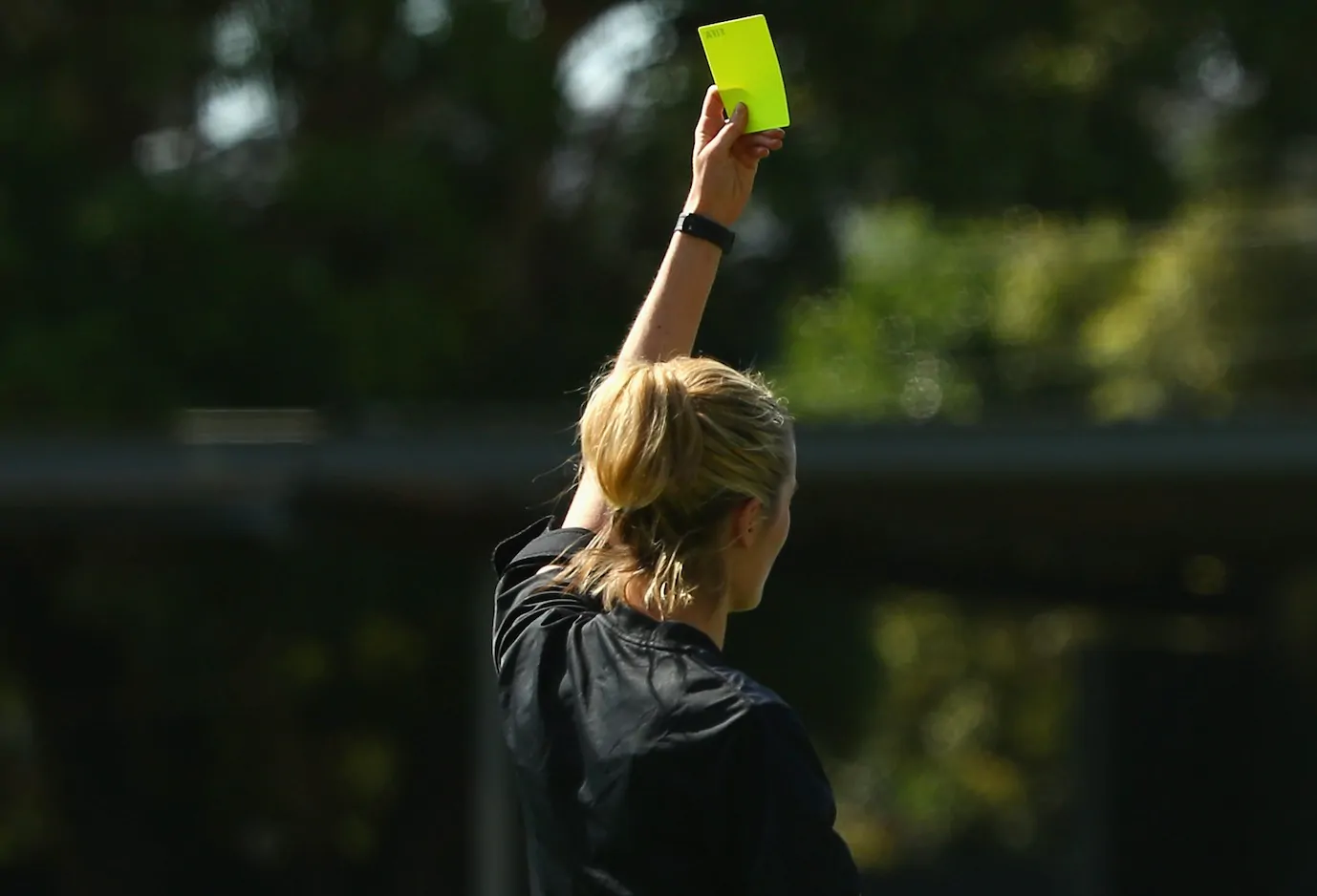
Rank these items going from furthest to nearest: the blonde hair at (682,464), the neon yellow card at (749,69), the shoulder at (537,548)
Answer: the shoulder at (537,548) → the neon yellow card at (749,69) → the blonde hair at (682,464)

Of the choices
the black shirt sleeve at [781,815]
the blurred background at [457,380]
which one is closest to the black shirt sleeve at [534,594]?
the black shirt sleeve at [781,815]

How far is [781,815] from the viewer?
179 cm

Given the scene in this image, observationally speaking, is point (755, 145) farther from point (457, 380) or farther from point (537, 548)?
point (457, 380)

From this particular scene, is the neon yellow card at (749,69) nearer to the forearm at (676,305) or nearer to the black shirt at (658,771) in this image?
the forearm at (676,305)

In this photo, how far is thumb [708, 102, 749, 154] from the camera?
2275 millimetres

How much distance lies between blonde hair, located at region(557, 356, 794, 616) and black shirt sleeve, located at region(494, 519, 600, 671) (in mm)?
124

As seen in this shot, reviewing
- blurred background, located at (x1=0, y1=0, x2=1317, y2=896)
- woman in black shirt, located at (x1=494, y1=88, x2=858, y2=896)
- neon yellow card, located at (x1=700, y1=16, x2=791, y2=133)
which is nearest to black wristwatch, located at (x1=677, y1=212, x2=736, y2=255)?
neon yellow card, located at (x1=700, y1=16, x2=791, y2=133)

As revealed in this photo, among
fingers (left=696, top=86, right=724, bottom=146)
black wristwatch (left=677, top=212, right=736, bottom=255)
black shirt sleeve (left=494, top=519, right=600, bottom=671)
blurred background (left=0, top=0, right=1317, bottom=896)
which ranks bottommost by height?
blurred background (left=0, top=0, right=1317, bottom=896)

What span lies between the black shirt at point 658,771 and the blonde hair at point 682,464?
0.18 feet

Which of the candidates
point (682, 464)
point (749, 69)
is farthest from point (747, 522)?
point (749, 69)

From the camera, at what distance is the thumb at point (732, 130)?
2.28 m

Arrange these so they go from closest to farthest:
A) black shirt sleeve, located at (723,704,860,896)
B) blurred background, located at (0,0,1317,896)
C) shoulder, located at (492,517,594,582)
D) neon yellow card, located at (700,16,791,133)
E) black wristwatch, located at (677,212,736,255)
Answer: black shirt sleeve, located at (723,704,860,896), neon yellow card, located at (700,16,791,133), shoulder, located at (492,517,594,582), black wristwatch, located at (677,212,736,255), blurred background, located at (0,0,1317,896)

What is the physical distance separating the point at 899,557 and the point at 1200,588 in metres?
2.39

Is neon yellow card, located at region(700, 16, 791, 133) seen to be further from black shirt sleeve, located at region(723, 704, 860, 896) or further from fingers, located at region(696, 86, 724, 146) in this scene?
black shirt sleeve, located at region(723, 704, 860, 896)
